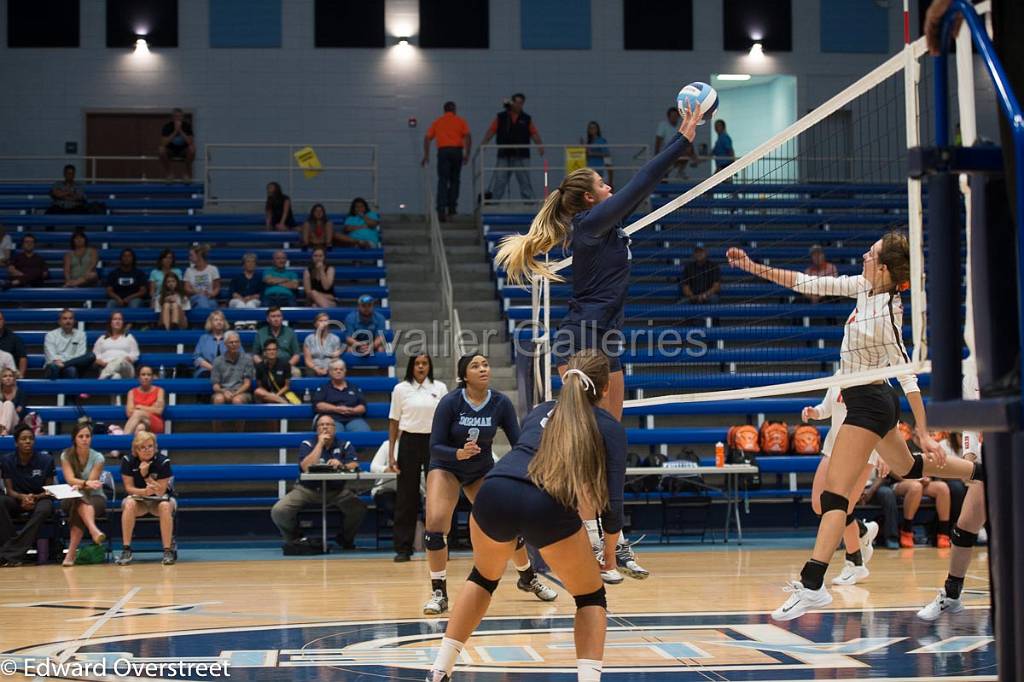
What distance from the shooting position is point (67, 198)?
19797 mm

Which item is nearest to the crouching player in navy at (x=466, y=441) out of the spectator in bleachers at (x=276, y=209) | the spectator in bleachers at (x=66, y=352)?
the spectator in bleachers at (x=66, y=352)

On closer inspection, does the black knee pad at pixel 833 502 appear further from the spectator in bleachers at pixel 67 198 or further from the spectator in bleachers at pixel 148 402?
the spectator in bleachers at pixel 67 198

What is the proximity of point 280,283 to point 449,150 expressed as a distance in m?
4.35

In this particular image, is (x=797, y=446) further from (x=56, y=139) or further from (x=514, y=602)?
(x=56, y=139)

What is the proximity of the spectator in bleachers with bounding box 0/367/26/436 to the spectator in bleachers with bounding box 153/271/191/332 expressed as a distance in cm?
261

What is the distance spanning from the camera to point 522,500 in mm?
4691

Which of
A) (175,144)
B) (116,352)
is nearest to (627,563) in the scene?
(116,352)

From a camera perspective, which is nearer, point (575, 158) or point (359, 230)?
point (575, 158)

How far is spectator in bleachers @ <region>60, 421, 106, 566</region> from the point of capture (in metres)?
12.0

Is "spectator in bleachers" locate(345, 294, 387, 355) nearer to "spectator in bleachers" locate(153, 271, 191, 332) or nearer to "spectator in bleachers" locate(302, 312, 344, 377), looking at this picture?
"spectator in bleachers" locate(302, 312, 344, 377)

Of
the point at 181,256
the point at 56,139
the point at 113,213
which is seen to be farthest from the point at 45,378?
the point at 56,139

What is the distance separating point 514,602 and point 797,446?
624 cm

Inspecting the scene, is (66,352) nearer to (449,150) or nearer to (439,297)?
(439,297)

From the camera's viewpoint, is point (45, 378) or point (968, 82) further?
point (45, 378)
